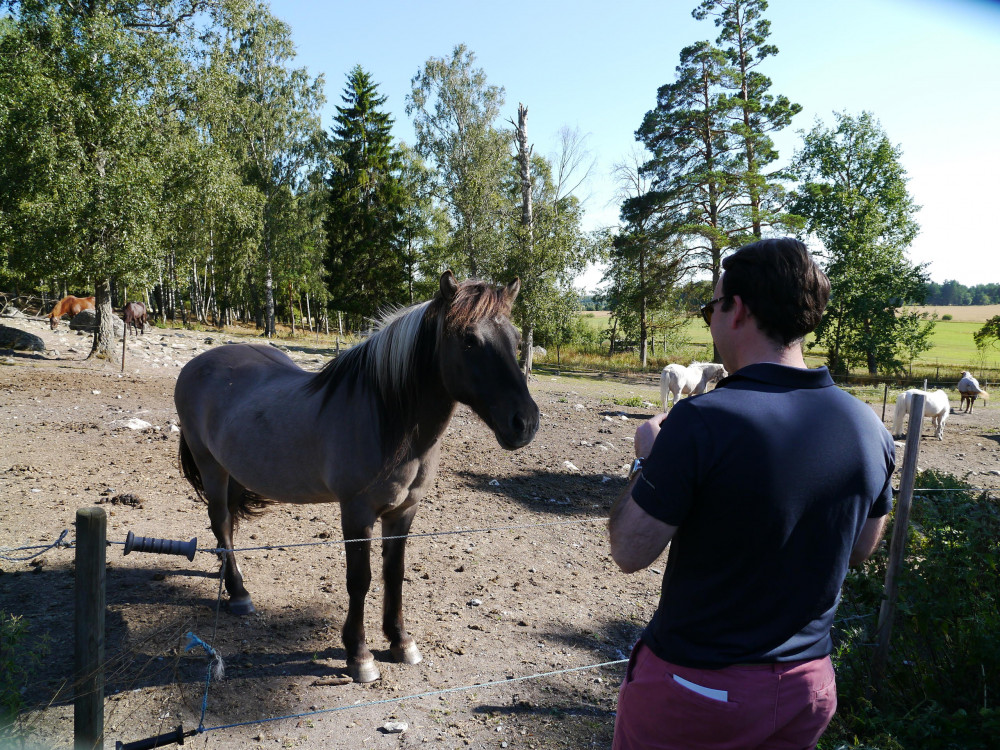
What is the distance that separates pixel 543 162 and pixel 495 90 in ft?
14.4

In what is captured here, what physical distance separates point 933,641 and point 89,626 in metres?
3.95

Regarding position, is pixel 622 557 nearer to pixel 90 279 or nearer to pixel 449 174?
pixel 90 279

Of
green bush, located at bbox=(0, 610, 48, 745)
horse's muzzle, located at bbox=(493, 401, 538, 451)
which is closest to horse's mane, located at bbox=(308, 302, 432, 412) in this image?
horse's muzzle, located at bbox=(493, 401, 538, 451)

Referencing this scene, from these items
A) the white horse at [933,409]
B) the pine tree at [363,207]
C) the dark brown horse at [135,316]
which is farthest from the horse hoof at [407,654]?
the pine tree at [363,207]

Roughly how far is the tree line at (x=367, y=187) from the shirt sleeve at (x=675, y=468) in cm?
1706

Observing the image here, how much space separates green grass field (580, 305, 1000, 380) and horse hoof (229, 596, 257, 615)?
17.2 metres

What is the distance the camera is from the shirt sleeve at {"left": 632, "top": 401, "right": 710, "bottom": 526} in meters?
1.31

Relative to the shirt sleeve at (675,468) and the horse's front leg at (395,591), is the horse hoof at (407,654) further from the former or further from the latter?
the shirt sleeve at (675,468)

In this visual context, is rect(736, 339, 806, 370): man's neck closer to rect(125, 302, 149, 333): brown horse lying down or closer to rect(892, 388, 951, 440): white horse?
rect(892, 388, 951, 440): white horse

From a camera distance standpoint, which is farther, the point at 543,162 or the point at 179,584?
the point at 543,162

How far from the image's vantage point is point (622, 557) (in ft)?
4.70

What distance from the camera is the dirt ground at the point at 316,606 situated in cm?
311

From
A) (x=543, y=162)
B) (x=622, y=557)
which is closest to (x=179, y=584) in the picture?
(x=622, y=557)

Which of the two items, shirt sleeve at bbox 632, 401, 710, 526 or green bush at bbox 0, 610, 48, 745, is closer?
shirt sleeve at bbox 632, 401, 710, 526
